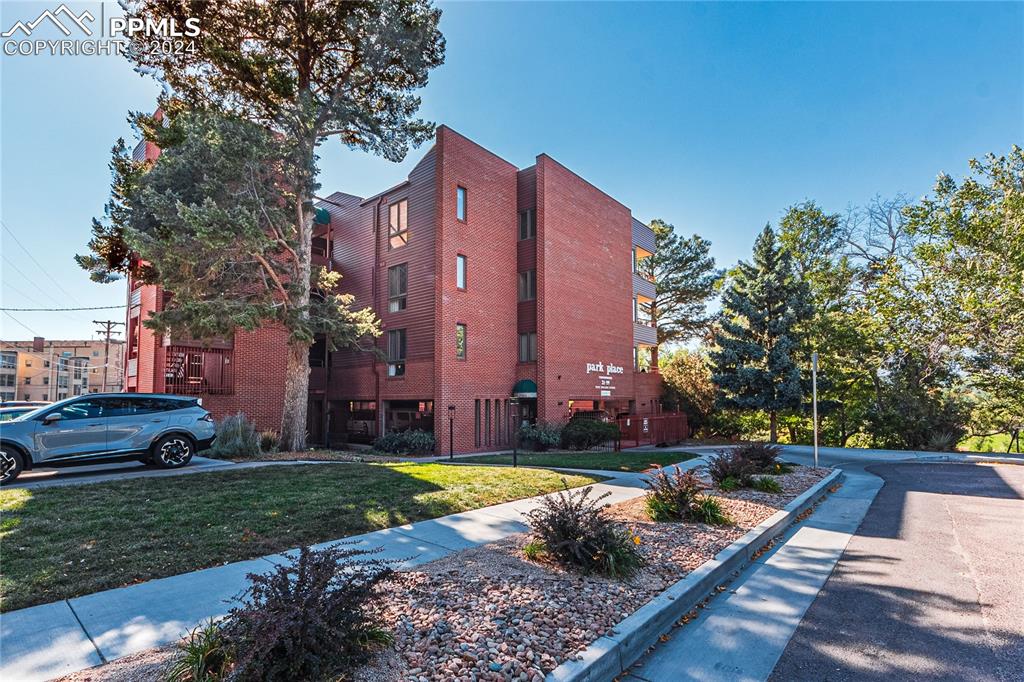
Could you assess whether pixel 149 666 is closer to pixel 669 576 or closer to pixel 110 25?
pixel 669 576

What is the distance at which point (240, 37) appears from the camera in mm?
15242

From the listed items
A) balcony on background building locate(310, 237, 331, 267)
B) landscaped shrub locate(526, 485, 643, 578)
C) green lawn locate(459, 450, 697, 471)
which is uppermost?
balcony on background building locate(310, 237, 331, 267)

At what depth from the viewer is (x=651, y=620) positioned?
4.05 meters

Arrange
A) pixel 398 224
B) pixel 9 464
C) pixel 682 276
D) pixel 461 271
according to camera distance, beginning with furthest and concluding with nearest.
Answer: pixel 682 276 → pixel 398 224 → pixel 461 271 → pixel 9 464

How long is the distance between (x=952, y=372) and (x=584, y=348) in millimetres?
15507

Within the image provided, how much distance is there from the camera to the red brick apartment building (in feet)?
61.2

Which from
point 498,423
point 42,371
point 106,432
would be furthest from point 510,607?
point 42,371

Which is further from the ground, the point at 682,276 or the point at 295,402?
the point at 682,276

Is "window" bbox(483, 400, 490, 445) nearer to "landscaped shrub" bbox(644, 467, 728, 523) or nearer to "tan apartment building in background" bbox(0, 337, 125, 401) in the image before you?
"landscaped shrub" bbox(644, 467, 728, 523)

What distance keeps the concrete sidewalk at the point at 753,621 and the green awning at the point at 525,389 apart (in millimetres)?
13660

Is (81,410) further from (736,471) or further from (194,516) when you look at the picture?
(736,471)

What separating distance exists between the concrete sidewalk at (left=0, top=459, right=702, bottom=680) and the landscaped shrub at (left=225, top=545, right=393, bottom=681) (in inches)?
17.4

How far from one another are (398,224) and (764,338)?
18599mm

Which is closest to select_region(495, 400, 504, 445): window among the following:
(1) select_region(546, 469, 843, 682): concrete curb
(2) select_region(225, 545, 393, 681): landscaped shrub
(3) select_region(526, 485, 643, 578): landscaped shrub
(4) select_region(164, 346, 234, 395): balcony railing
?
(4) select_region(164, 346, 234, 395): balcony railing
